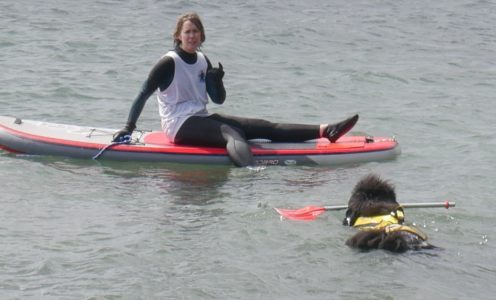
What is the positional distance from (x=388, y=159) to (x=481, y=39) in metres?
8.15

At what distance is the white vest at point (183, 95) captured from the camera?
332 inches

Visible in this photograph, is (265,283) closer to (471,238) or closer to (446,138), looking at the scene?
(471,238)

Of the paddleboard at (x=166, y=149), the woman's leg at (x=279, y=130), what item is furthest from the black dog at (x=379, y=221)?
the woman's leg at (x=279, y=130)

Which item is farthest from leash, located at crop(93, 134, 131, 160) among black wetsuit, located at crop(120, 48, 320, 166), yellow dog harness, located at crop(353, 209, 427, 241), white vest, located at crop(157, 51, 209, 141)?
yellow dog harness, located at crop(353, 209, 427, 241)

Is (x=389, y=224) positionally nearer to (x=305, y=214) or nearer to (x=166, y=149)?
(x=305, y=214)

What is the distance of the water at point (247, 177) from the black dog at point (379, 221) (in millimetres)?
85

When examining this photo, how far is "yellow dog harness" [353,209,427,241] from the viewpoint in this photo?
588 centimetres

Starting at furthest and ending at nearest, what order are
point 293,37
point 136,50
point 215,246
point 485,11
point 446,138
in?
A: 1. point 485,11
2. point 293,37
3. point 136,50
4. point 446,138
5. point 215,246

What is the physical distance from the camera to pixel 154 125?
10195 mm

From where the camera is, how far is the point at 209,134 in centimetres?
852

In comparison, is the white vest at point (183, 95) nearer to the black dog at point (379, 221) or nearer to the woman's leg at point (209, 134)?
the woman's leg at point (209, 134)

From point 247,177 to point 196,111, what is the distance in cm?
79

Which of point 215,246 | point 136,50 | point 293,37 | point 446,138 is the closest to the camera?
point 215,246

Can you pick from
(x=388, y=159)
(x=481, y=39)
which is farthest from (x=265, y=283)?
(x=481, y=39)
